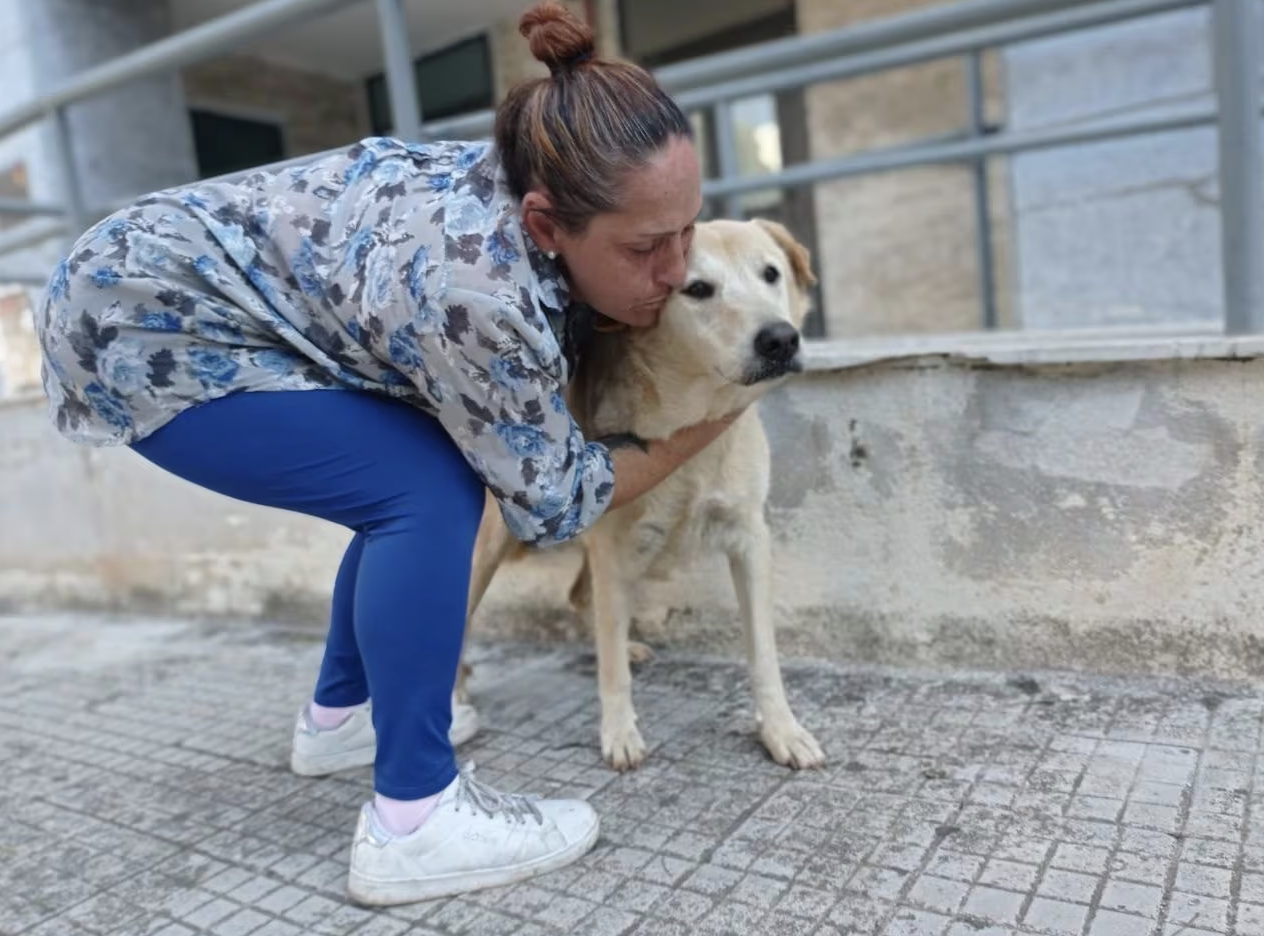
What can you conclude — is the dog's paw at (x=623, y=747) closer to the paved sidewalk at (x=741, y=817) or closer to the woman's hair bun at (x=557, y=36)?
the paved sidewalk at (x=741, y=817)

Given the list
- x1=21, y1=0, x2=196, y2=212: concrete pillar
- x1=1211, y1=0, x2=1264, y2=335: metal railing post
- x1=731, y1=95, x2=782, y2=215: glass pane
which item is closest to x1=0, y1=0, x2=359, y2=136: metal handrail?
x1=21, y1=0, x2=196, y2=212: concrete pillar

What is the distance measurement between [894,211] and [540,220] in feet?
16.0

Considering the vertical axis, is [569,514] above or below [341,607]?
above

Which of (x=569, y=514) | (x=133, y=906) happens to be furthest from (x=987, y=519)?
(x=133, y=906)

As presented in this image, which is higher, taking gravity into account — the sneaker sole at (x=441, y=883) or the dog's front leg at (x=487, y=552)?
the dog's front leg at (x=487, y=552)

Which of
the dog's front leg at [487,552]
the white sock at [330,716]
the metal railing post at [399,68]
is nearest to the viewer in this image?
the white sock at [330,716]

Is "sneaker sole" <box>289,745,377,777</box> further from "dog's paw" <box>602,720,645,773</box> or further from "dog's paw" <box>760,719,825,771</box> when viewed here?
"dog's paw" <box>760,719,825,771</box>

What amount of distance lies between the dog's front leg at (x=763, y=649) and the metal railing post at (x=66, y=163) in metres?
3.20

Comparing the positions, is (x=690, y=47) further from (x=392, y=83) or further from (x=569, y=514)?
(x=569, y=514)

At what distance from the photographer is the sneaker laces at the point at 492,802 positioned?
1657 mm

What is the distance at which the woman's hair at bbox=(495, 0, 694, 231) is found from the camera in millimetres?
1356

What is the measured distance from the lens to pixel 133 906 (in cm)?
166

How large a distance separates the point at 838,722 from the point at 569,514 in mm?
897


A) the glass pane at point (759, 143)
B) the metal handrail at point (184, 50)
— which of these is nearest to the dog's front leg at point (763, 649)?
the metal handrail at point (184, 50)
